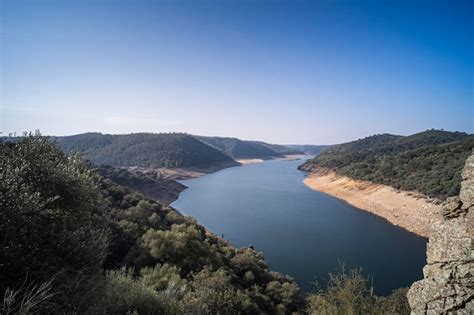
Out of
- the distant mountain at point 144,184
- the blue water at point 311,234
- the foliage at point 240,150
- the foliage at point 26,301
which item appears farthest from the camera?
the foliage at point 240,150

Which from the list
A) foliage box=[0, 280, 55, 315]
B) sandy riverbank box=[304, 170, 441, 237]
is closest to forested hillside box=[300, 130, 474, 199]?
sandy riverbank box=[304, 170, 441, 237]

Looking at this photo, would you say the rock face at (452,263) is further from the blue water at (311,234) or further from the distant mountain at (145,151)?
the distant mountain at (145,151)

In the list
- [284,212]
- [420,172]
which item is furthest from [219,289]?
[420,172]

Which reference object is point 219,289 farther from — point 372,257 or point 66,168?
point 372,257

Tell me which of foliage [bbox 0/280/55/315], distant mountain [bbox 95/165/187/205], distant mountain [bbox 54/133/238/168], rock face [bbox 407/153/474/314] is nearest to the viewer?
foliage [bbox 0/280/55/315]

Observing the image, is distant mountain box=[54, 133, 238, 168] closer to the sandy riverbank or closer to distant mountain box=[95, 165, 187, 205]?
distant mountain box=[95, 165, 187, 205]

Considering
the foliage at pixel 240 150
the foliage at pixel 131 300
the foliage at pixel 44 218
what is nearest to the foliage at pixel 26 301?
the foliage at pixel 44 218

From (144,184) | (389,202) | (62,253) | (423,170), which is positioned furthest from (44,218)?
(423,170)
